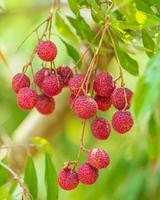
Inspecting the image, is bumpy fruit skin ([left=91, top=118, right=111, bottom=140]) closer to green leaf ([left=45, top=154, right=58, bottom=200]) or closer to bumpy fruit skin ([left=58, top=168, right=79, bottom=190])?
bumpy fruit skin ([left=58, top=168, right=79, bottom=190])

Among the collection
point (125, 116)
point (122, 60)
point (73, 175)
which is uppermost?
point (122, 60)

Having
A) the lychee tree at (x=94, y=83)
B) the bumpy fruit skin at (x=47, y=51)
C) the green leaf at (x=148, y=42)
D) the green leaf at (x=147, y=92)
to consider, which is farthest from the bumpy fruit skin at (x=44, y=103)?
the green leaf at (x=147, y=92)

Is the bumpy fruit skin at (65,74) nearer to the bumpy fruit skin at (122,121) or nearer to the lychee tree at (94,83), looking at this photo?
the lychee tree at (94,83)

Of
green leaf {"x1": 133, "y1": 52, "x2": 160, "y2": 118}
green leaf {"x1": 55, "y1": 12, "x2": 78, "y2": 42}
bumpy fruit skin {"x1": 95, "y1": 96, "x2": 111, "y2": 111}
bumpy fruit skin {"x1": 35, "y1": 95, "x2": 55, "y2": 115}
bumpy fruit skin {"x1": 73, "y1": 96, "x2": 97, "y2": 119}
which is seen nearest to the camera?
green leaf {"x1": 133, "y1": 52, "x2": 160, "y2": 118}

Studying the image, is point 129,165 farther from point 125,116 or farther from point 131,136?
point 125,116

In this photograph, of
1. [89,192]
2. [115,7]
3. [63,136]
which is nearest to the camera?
[115,7]

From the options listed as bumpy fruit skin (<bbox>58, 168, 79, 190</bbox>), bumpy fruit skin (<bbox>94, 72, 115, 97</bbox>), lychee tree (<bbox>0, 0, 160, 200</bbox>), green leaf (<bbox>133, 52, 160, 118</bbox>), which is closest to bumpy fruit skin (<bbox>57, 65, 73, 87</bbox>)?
lychee tree (<bbox>0, 0, 160, 200</bbox>)

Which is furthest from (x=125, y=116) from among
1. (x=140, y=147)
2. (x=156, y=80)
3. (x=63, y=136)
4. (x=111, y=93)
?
(x=63, y=136)

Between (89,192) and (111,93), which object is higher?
(111,93)
